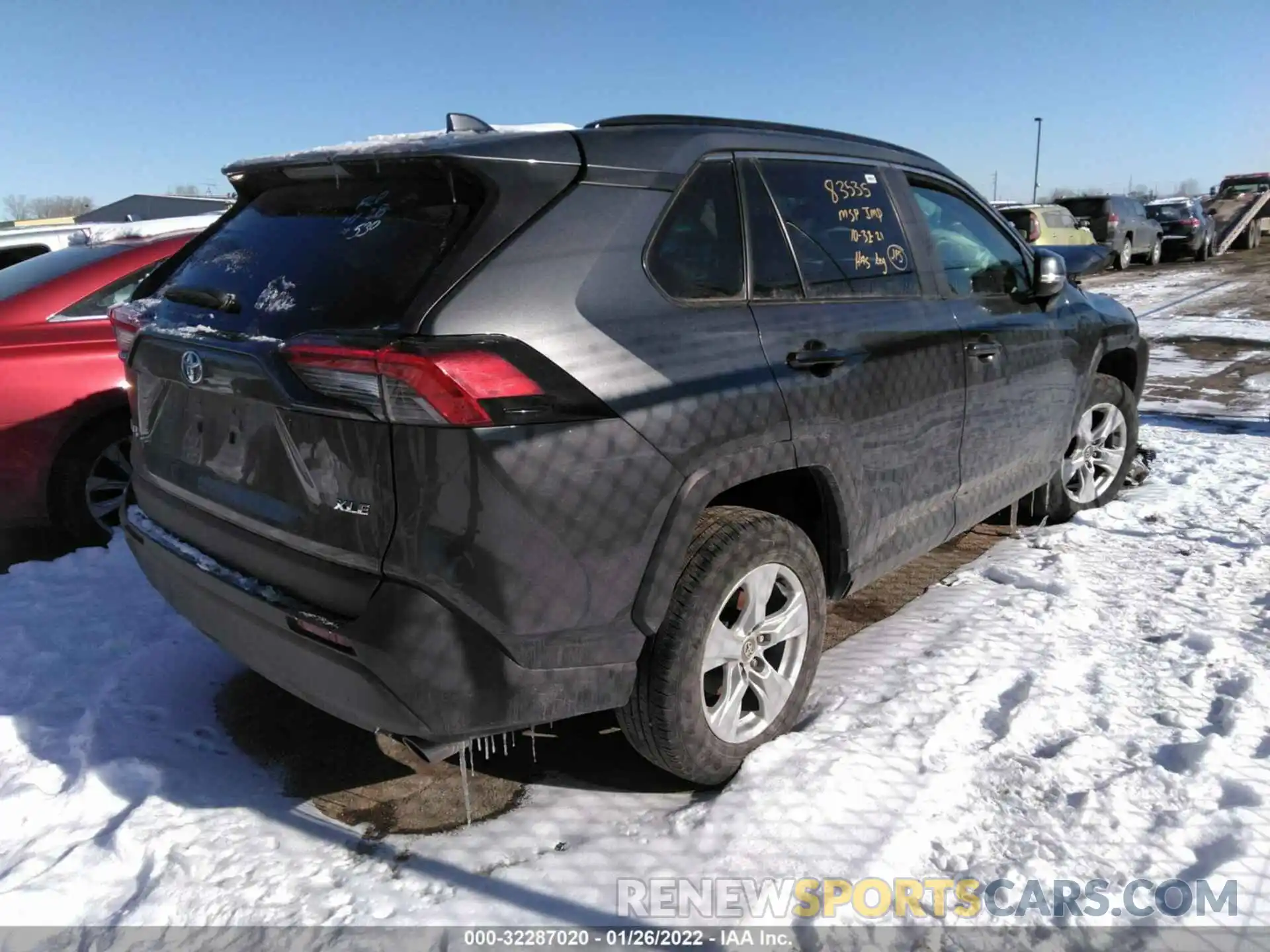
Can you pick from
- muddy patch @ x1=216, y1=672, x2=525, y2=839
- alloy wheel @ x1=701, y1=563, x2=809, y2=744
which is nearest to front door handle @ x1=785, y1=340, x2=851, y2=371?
alloy wheel @ x1=701, y1=563, x2=809, y2=744

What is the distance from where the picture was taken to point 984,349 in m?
3.64

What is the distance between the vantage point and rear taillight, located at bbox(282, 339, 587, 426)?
2006 mm

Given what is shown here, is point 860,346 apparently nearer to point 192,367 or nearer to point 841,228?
point 841,228

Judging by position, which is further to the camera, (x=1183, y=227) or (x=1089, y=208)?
(x=1183, y=227)

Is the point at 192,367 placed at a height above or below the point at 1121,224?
below

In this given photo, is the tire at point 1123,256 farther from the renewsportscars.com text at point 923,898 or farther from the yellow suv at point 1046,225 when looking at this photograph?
the renewsportscars.com text at point 923,898

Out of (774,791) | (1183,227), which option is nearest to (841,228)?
(774,791)

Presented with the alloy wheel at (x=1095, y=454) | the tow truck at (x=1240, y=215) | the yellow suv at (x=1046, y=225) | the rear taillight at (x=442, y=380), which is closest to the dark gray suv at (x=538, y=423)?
the rear taillight at (x=442, y=380)

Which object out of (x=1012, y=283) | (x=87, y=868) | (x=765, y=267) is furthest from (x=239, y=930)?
(x=1012, y=283)

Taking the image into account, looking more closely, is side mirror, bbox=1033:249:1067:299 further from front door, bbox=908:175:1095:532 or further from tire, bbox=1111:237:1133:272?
tire, bbox=1111:237:1133:272

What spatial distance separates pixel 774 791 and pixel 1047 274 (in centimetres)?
260

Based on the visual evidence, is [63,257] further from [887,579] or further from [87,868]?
[887,579]

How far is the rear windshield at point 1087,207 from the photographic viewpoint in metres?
21.8

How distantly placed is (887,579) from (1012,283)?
57.0 inches
